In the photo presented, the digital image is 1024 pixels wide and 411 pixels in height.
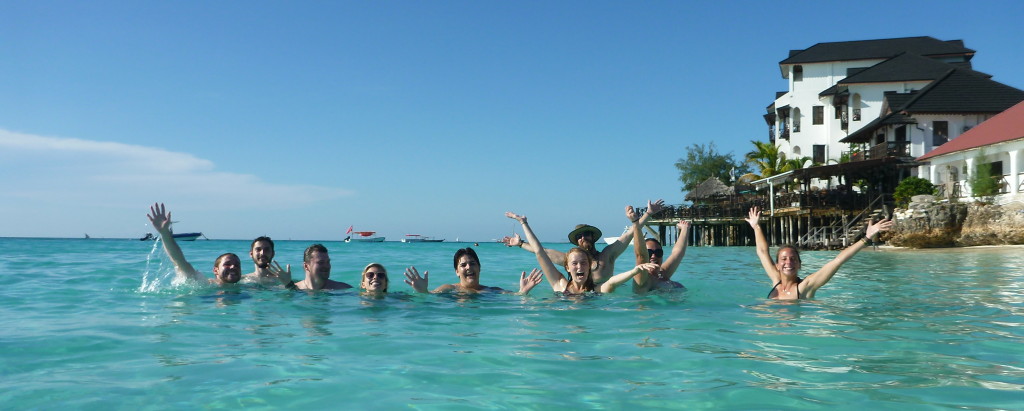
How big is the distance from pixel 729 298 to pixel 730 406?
6.11m

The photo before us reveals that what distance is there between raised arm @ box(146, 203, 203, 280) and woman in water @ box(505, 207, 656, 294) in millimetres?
3993

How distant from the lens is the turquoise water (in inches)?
158

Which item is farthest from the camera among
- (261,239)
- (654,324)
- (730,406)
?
(261,239)

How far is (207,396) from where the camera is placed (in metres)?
4.03

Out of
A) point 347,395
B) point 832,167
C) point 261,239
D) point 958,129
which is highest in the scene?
point 958,129

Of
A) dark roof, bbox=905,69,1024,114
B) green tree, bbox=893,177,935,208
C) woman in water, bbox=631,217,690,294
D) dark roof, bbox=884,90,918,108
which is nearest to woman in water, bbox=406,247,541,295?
woman in water, bbox=631,217,690,294

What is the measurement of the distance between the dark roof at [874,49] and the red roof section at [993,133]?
17548 millimetres

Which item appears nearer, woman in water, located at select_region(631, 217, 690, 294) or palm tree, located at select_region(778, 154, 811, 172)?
woman in water, located at select_region(631, 217, 690, 294)

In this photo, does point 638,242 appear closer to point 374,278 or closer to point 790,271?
point 790,271

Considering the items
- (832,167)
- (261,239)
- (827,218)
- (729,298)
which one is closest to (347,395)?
(261,239)

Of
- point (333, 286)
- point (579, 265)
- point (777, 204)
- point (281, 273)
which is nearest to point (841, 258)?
point (579, 265)

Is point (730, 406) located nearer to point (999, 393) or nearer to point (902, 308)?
point (999, 393)

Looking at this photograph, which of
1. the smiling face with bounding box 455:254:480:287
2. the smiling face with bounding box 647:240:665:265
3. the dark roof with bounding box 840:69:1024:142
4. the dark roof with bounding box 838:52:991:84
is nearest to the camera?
the smiling face with bounding box 455:254:480:287

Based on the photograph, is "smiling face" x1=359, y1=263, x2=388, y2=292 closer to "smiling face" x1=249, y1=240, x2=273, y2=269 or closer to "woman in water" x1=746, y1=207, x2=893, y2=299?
"smiling face" x1=249, y1=240, x2=273, y2=269
